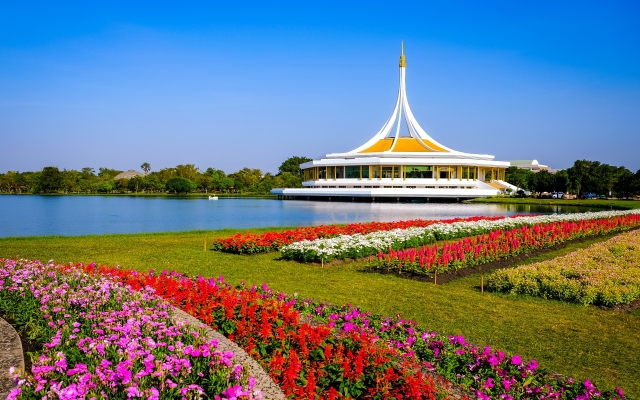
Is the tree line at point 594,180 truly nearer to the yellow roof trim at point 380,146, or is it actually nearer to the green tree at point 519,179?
the green tree at point 519,179

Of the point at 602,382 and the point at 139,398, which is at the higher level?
the point at 139,398

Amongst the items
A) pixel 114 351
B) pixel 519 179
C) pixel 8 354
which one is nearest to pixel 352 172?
pixel 519 179

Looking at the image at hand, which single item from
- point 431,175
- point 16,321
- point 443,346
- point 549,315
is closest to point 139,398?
point 16,321

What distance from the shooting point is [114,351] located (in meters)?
3.47

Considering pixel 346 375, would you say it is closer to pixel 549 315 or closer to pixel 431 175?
pixel 549 315

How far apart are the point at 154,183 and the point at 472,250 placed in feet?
219

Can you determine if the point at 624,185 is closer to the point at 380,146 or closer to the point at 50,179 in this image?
the point at 380,146

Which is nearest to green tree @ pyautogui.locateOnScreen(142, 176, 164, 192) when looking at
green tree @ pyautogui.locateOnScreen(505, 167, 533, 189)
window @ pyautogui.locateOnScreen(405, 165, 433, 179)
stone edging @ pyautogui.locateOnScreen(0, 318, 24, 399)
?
window @ pyautogui.locateOnScreen(405, 165, 433, 179)

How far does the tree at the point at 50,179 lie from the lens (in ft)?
237

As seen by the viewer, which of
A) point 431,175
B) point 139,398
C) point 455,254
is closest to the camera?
point 139,398

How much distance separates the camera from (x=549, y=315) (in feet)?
22.6

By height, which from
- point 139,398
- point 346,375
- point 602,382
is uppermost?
point 139,398

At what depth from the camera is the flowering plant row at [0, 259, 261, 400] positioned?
2941 mm

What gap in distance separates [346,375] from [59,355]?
2.01m
